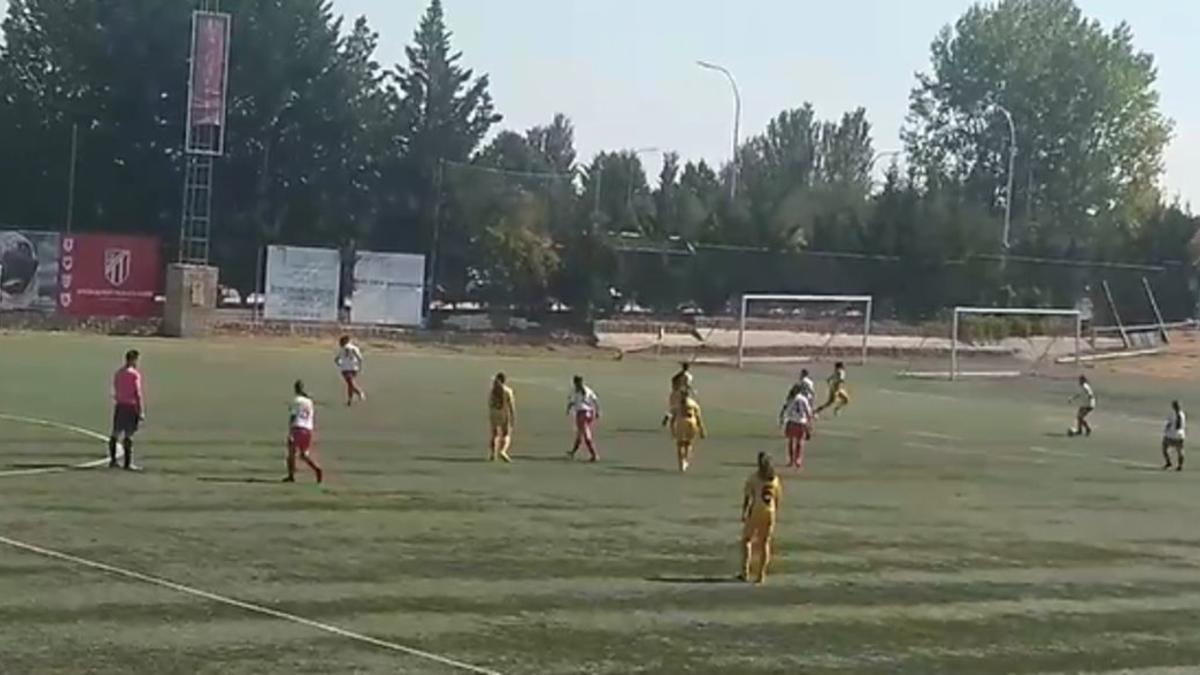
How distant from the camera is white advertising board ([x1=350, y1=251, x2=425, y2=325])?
252 feet

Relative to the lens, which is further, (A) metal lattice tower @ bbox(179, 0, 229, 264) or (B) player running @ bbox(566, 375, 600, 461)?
(A) metal lattice tower @ bbox(179, 0, 229, 264)

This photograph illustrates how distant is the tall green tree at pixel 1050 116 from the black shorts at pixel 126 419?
9252 cm

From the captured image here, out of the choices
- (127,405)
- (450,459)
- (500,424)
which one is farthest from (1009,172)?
(127,405)

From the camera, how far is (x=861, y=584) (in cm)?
2164

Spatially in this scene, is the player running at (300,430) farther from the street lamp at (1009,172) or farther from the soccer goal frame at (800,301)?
the street lamp at (1009,172)

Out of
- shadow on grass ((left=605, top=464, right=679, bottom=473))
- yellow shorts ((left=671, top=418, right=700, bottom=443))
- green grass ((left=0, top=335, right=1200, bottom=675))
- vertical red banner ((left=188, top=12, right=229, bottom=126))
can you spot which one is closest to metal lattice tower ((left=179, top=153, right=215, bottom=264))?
vertical red banner ((left=188, top=12, right=229, bottom=126))

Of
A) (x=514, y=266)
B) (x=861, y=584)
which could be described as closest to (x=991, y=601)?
(x=861, y=584)

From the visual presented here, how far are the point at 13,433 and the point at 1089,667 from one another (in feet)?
69.2

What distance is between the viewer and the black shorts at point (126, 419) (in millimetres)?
28156

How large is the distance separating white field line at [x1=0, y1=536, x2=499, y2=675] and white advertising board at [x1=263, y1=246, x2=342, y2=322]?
5360cm

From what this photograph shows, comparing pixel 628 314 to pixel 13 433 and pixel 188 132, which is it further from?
pixel 13 433

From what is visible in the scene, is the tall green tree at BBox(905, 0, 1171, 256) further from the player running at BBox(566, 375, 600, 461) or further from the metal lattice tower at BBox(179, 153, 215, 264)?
the player running at BBox(566, 375, 600, 461)

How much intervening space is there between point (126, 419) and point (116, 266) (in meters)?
46.0

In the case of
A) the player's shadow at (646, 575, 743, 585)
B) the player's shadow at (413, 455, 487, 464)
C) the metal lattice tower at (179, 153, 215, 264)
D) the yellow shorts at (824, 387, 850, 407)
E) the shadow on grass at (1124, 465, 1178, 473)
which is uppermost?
the metal lattice tower at (179, 153, 215, 264)
